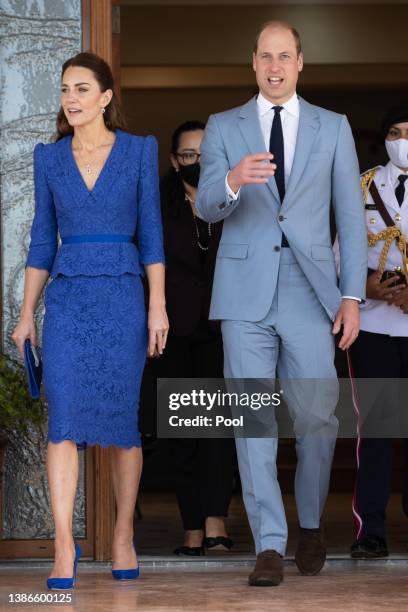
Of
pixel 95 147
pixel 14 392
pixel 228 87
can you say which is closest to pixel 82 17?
pixel 95 147

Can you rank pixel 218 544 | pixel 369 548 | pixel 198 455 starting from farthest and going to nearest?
pixel 198 455, pixel 218 544, pixel 369 548

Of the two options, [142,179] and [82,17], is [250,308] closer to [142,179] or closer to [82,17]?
[142,179]

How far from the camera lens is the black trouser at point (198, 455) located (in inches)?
207

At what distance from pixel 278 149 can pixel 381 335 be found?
96 centimetres

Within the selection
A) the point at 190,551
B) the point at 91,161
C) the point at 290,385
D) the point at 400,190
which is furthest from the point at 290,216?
the point at 190,551

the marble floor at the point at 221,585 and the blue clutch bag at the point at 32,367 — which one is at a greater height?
the blue clutch bag at the point at 32,367

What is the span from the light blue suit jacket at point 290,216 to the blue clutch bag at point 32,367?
587mm

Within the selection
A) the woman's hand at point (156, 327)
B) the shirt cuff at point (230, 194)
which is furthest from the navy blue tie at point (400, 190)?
the woman's hand at point (156, 327)

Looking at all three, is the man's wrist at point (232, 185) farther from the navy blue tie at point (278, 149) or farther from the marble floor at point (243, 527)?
the marble floor at point (243, 527)

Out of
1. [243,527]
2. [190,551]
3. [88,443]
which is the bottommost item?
[243,527]

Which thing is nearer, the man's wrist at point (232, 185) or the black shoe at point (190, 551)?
the man's wrist at point (232, 185)

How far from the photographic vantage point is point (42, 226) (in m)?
4.42

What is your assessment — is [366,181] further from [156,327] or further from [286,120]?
[156,327]

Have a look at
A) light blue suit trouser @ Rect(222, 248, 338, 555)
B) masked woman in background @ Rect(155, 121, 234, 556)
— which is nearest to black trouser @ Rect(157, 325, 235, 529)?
masked woman in background @ Rect(155, 121, 234, 556)
